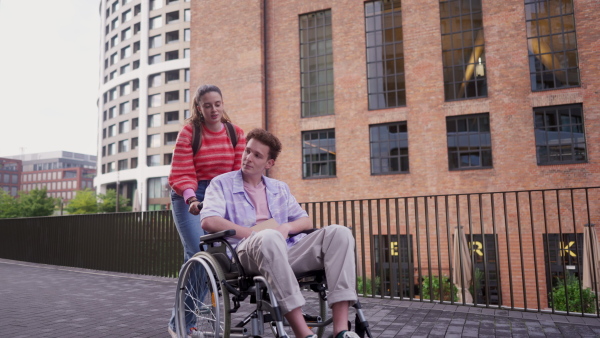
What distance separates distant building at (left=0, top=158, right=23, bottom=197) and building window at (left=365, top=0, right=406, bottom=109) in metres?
115

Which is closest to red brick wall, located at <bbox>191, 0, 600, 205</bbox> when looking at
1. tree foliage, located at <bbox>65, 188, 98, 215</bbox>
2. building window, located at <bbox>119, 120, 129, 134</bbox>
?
tree foliage, located at <bbox>65, 188, 98, 215</bbox>

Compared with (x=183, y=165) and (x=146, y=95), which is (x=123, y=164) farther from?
(x=183, y=165)

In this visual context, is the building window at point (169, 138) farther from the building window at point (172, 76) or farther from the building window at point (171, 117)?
the building window at point (172, 76)

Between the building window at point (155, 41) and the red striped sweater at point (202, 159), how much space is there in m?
57.5

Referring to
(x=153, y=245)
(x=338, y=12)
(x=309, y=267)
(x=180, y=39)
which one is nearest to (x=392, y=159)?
(x=338, y=12)

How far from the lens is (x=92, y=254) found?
36.1 ft

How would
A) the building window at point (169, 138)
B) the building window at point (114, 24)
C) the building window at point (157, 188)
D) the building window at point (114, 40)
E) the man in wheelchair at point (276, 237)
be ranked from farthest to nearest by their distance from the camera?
the building window at point (114, 24)
the building window at point (114, 40)
the building window at point (169, 138)
the building window at point (157, 188)
the man in wheelchair at point (276, 237)

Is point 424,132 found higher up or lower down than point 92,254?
higher up

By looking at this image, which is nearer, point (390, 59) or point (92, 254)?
point (92, 254)

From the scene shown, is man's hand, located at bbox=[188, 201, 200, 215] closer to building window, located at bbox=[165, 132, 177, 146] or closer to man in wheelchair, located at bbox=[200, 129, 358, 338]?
man in wheelchair, located at bbox=[200, 129, 358, 338]

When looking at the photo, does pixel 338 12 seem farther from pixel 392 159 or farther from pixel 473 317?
pixel 473 317

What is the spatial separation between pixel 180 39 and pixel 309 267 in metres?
56.8

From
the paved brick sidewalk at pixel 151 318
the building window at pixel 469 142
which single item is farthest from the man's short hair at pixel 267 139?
the building window at pixel 469 142

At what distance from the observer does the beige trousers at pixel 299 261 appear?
8.00ft
